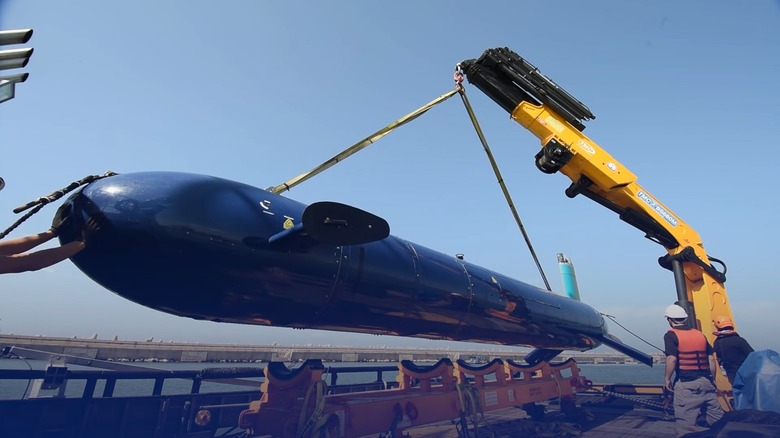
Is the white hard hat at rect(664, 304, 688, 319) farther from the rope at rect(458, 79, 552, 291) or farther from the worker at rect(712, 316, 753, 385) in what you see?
the rope at rect(458, 79, 552, 291)

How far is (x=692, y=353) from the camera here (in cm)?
702

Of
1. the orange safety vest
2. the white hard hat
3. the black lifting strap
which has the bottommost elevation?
the orange safety vest

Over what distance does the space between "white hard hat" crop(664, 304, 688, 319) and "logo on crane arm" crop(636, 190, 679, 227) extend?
6.09 ft

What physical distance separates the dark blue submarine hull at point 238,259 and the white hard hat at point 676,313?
517 cm

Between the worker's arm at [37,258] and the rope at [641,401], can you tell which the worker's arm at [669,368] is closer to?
the rope at [641,401]

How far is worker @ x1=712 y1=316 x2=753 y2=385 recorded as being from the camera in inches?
265

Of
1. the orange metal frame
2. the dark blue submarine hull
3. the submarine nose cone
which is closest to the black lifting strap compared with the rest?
the orange metal frame

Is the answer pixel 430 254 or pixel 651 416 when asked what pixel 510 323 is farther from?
pixel 651 416

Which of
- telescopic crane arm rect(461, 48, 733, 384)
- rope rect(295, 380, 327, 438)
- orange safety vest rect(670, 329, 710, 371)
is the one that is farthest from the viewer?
telescopic crane arm rect(461, 48, 733, 384)

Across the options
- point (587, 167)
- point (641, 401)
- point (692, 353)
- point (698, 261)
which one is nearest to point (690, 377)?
point (692, 353)

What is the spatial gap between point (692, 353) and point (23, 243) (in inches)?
388

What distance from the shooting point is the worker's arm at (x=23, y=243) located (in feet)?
10.8

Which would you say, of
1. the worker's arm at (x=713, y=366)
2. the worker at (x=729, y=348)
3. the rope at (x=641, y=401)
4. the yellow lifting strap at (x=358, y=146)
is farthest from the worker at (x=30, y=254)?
the rope at (x=641, y=401)

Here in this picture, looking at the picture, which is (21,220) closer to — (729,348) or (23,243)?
(23,243)
